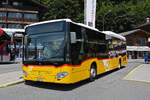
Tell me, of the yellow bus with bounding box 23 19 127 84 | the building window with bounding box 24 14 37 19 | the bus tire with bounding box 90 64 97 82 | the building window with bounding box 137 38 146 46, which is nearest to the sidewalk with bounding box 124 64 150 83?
the bus tire with bounding box 90 64 97 82

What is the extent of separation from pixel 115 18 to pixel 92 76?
46912mm

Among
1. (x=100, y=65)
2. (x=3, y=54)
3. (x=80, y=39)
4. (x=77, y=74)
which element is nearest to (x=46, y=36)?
(x=80, y=39)

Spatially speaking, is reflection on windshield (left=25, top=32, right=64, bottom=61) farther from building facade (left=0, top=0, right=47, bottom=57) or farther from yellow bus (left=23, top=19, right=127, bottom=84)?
building facade (left=0, top=0, right=47, bottom=57)

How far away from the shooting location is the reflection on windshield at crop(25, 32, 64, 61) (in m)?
5.89

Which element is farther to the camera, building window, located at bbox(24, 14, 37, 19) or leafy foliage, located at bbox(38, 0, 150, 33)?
leafy foliage, located at bbox(38, 0, 150, 33)

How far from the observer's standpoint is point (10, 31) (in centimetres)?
1756

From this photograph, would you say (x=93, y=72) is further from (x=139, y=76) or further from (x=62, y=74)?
(x=139, y=76)

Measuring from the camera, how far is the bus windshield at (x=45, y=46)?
19.3 ft

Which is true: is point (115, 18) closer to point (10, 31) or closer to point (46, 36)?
point (10, 31)

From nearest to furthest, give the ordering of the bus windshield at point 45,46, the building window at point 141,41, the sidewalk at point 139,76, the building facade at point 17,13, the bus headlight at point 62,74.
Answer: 1. the bus headlight at point 62,74
2. the bus windshield at point 45,46
3. the sidewalk at point 139,76
4. the building facade at point 17,13
5. the building window at point 141,41

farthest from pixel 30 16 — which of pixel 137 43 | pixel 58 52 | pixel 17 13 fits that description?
pixel 58 52

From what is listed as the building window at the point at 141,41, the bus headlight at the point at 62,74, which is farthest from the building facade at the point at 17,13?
the bus headlight at the point at 62,74

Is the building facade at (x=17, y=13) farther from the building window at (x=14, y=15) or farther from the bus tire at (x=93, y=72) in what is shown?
the bus tire at (x=93, y=72)

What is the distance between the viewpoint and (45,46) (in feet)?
20.0
